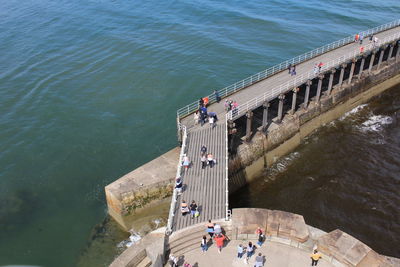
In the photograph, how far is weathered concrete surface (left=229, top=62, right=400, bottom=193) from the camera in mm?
34312

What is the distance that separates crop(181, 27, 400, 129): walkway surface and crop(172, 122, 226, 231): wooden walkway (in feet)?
8.19

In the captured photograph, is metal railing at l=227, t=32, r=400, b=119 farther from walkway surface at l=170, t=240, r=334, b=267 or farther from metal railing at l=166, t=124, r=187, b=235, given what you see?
walkway surface at l=170, t=240, r=334, b=267

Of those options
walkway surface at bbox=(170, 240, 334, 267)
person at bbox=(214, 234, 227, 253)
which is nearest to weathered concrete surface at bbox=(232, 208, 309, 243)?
walkway surface at bbox=(170, 240, 334, 267)

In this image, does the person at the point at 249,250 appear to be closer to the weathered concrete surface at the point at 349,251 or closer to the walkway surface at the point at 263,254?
the walkway surface at the point at 263,254

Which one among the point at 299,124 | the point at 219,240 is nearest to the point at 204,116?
the point at 299,124

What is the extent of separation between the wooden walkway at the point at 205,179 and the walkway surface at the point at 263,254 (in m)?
2.07

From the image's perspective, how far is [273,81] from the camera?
39.4 meters

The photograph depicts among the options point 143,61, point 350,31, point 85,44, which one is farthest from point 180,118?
point 350,31

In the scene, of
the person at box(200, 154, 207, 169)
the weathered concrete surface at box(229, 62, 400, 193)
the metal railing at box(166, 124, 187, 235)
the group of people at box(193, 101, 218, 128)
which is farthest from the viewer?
the weathered concrete surface at box(229, 62, 400, 193)

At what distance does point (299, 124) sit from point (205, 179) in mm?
18307

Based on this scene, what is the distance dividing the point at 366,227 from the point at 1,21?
73.2m

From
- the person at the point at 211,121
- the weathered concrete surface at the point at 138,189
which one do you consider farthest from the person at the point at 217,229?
the person at the point at 211,121

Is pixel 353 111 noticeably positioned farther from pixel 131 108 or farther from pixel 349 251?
pixel 349 251

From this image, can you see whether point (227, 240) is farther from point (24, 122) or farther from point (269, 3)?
point (269, 3)
